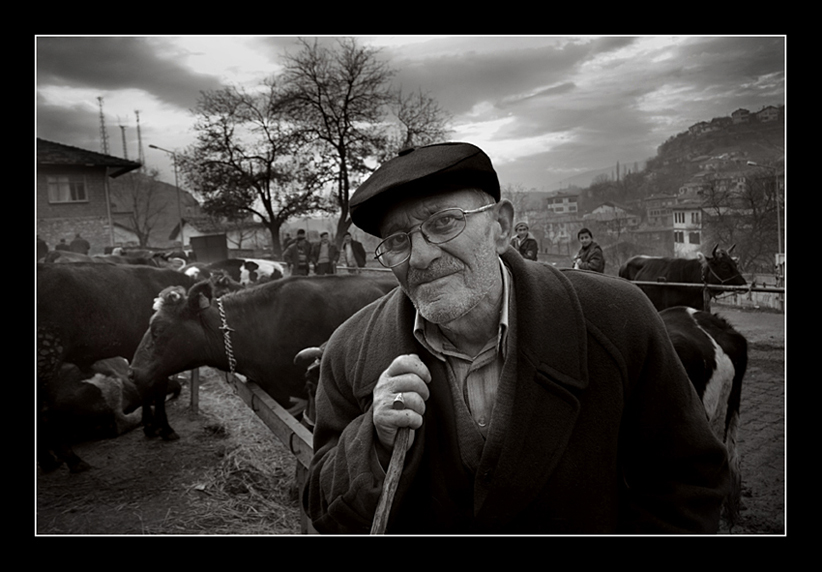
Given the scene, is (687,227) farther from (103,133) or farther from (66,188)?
(66,188)

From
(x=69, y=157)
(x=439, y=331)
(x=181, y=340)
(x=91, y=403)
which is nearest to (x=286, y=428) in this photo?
(x=181, y=340)

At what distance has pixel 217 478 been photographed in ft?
15.4

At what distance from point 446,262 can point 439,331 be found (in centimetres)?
25

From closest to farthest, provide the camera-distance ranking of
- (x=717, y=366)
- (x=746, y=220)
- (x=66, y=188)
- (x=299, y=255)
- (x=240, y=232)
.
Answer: (x=717, y=366)
(x=66, y=188)
(x=746, y=220)
(x=299, y=255)
(x=240, y=232)

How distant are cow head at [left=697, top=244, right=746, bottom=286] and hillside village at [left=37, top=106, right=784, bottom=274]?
0.18 meters

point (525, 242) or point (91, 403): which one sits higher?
point (525, 242)

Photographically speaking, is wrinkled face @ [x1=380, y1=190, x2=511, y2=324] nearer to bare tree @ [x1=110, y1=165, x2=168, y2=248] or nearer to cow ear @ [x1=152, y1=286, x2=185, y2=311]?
cow ear @ [x1=152, y1=286, x2=185, y2=311]

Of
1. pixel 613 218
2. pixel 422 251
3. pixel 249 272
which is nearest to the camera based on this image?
pixel 422 251

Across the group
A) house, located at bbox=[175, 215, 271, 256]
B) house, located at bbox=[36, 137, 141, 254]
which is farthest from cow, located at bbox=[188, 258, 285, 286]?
house, located at bbox=[36, 137, 141, 254]

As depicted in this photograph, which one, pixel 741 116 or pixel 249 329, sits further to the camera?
pixel 249 329

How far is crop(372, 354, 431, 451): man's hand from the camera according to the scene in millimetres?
1361

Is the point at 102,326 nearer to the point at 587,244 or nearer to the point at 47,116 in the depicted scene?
the point at 47,116

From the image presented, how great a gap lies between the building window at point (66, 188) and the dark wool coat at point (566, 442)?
4.61 m
